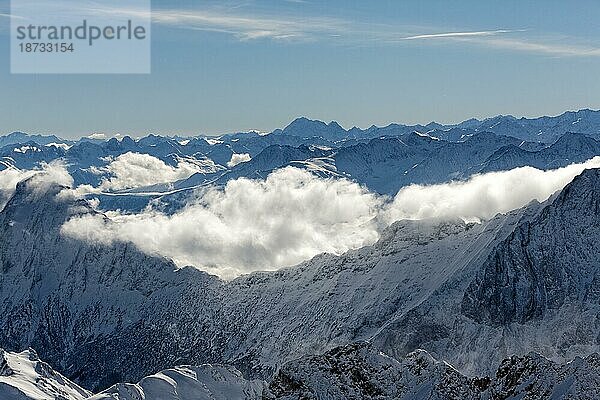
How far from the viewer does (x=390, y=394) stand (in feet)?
441

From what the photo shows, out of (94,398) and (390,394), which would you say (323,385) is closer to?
(390,394)

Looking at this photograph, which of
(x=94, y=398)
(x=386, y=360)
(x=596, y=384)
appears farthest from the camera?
(x=94, y=398)

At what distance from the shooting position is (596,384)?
391ft

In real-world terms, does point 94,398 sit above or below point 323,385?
below

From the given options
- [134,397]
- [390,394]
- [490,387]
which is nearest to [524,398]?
[490,387]

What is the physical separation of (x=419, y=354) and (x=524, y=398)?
78.0 ft

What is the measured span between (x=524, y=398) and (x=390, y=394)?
24564 millimetres

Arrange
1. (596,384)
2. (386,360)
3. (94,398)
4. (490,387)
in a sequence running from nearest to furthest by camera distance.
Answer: (596,384), (490,387), (386,360), (94,398)

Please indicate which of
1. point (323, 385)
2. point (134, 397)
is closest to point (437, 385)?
point (323, 385)

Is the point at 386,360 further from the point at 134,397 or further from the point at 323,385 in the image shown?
the point at 134,397

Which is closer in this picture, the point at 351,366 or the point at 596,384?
the point at 596,384

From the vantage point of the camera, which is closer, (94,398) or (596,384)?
(596,384)

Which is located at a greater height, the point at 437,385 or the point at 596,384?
the point at 596,384

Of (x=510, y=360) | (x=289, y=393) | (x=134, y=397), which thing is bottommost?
(x=134, y=397)
